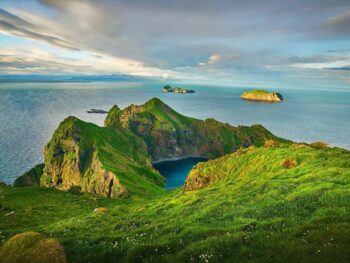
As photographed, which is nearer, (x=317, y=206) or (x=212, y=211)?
(x=317, y=206)

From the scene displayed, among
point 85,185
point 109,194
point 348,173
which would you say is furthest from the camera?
point 85,185

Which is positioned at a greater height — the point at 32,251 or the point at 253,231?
the point at 32,251

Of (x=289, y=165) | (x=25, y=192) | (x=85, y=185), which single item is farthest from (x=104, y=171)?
(x=289, y=165)

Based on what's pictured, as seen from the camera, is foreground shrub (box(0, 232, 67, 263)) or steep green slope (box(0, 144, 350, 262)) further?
steep green slope (box(0, 144, 350, 262))

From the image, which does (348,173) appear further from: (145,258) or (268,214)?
(145,258)

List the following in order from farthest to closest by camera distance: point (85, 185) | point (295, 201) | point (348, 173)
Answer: point (85, 185) → point (348, 173) → point (295, 201)

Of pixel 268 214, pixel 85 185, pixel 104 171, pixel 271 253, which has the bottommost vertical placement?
pixel 85 185

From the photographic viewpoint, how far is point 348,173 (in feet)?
125

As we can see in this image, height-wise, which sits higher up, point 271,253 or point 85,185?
point 271,253

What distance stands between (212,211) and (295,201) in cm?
935

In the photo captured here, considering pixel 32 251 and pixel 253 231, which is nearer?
pixel 32 251

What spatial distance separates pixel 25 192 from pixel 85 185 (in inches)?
2528

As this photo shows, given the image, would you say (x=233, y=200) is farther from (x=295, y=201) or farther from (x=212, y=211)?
(x=295, y=201)

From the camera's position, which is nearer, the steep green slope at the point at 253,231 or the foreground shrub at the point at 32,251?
the foreground shrub at the point at 32,251
